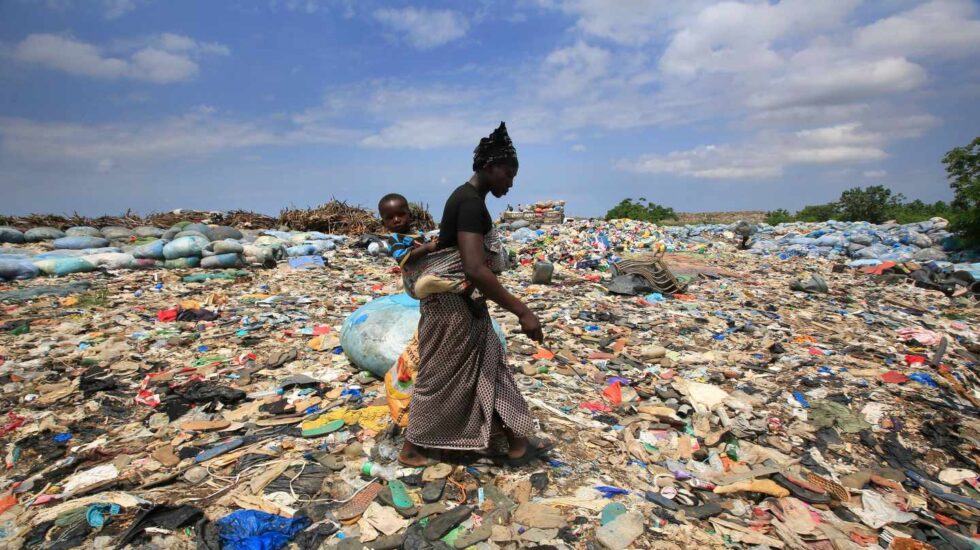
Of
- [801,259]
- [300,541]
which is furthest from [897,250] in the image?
[300,541]

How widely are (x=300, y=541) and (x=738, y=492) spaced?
1.99 m

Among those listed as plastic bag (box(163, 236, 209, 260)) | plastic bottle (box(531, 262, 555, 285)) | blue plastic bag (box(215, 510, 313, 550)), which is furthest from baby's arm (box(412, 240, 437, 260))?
plastic bag (box(163, 236, 209, 260))

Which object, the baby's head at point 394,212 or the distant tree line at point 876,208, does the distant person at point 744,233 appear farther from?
the baby's head at point 394,212

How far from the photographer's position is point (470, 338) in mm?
2053

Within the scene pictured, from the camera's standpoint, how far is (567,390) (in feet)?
11.1

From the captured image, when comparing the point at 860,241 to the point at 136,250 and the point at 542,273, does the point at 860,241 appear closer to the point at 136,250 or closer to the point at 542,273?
the point at 542,273

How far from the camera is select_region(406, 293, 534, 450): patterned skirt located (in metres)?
2.03

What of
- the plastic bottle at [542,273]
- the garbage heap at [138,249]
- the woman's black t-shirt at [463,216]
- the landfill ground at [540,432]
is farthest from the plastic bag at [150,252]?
the woman's black t-shirt at [463,216]

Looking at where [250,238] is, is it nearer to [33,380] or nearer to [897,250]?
[33,380]

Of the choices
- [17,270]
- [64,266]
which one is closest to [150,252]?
[64,266]

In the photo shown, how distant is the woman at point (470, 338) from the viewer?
73.3 inches

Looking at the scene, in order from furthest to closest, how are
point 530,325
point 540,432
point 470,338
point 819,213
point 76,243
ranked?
point 819,213, point 76,243, point 540,432, point 470,338, point 530,325

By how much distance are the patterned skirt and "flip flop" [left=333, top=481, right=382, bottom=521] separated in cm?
27

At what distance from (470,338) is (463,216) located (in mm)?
548
